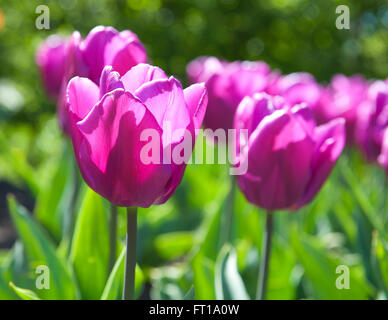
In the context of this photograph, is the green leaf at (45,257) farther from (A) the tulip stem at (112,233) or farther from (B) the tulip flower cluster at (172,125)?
(B) the tulip flower cluster at (172,125)

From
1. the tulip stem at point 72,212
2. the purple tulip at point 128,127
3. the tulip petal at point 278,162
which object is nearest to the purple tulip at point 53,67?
the tulip stem at point 72,212

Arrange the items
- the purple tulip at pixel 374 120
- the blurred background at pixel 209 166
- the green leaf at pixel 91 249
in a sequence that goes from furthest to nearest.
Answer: the blurred background at pixel 209 166, the purple tulip at pixel 374 120, the green leaf at pixel 91 249

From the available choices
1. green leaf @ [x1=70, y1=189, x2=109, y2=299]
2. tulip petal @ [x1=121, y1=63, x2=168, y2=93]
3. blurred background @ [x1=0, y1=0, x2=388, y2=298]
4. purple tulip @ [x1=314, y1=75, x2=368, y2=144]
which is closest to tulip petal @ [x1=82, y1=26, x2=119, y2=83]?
tulip petal @ [x1=121, y1=63, x2=168, y2=93]

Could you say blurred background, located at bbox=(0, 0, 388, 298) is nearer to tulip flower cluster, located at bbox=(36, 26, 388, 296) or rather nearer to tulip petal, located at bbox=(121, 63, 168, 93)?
tulip flower cluster, located at bbox=(36, 26, 388, 296)

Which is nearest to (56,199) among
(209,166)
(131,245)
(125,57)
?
(209,166)

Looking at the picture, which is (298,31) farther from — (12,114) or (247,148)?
(247,148)

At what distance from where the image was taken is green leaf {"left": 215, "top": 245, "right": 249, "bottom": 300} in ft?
3.55

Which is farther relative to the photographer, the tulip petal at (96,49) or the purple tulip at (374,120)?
the purple tulip at (374,120)

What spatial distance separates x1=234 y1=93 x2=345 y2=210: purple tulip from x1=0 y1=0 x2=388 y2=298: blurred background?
30 centimetres

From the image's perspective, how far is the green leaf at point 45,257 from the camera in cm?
107

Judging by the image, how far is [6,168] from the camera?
3.53 metres
